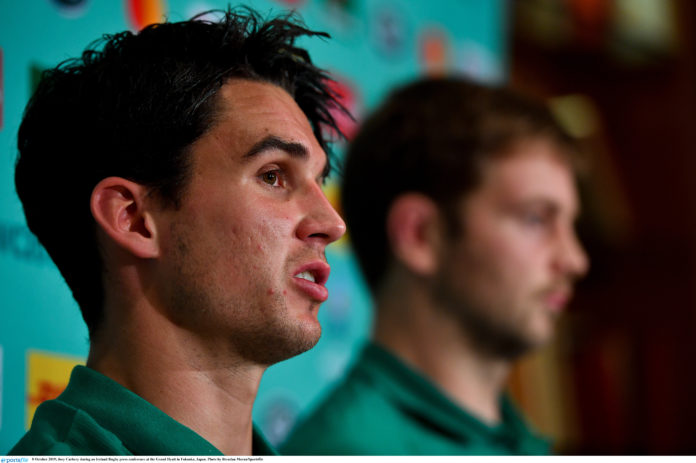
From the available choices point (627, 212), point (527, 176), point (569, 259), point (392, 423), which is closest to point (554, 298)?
point (569, 259)

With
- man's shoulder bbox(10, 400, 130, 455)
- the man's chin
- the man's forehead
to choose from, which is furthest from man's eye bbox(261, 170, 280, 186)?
the man's forehead

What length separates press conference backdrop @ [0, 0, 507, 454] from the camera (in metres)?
0.78

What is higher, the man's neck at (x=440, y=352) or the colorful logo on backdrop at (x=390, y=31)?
the colorful logo on backdrop at (x=390, y=31)

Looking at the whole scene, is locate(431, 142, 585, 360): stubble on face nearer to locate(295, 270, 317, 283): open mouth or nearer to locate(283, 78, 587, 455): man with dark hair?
locate(283, 78, 587, 455): man with dark hair

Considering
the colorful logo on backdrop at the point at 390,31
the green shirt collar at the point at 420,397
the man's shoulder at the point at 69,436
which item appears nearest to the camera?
the man's shoulder at the point at 69,436

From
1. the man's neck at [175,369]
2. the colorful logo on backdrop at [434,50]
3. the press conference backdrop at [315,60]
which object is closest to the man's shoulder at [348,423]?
the press conference backdrop at [315,60]

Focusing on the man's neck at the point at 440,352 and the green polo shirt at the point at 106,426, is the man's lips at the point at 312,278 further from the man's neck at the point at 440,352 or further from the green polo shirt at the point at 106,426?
the man's neck at the point at 440,352

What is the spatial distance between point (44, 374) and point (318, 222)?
32 cm

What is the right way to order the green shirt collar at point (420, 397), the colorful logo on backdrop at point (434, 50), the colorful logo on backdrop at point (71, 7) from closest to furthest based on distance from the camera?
the colorful logo on backdrop at point (71, 7) < the green shirt collar at point (420, 397) < the colorful logo on backdrop at point (434, 50)

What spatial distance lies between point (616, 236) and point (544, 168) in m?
1.01

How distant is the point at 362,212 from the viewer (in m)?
1.27

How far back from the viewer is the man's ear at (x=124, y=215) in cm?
69

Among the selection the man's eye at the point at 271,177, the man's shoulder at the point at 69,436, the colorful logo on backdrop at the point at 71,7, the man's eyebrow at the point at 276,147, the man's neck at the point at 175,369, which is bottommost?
the man's shoulder at the point at 69,436

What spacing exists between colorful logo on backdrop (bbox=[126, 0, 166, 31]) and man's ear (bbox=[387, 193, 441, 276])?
421mm
